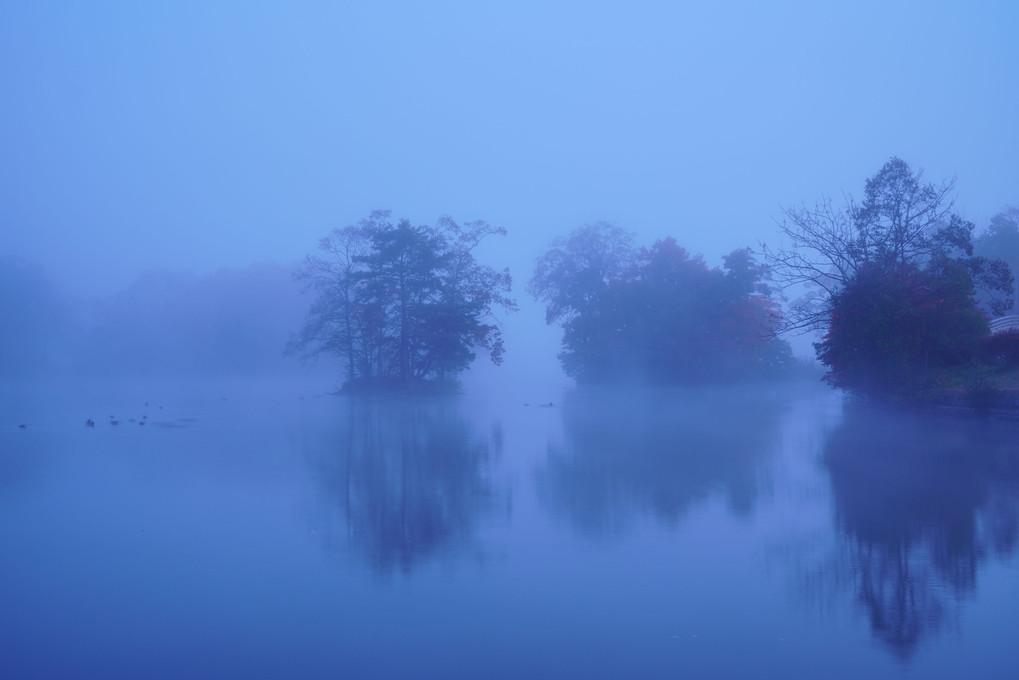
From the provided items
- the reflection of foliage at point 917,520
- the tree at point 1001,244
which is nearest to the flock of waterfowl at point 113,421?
the reflection of foliage at point 917,520

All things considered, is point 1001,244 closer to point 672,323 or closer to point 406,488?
point 672,323

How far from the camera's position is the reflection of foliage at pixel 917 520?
5348mm

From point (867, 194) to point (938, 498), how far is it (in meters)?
18.4

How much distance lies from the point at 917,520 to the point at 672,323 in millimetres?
30284

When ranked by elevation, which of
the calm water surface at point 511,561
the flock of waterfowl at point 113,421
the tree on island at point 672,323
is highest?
the tree on island at point 672,323

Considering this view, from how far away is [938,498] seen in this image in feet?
28.6

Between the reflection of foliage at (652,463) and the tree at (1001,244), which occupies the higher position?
the tree at (1001,244)

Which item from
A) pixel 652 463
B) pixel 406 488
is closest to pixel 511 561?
pixel 406 488

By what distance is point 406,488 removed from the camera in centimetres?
962

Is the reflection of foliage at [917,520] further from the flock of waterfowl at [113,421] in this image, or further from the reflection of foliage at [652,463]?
the flock of waterfowl at [113,421]

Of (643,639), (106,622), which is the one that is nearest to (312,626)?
(106,622)

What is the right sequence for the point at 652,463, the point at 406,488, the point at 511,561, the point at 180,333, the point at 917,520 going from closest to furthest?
the point at 511,561 → the point at 917,520 → the point at 406,488 → the point at 652,463 → the point at 180,333

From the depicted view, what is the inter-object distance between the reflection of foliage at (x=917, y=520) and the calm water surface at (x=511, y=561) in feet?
0.12

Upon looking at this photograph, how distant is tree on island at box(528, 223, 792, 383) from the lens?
37.7 m
